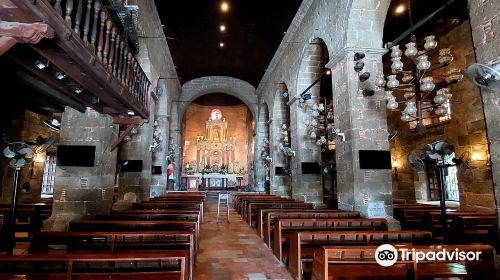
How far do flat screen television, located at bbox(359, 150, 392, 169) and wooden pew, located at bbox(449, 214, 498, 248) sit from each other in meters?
1.49

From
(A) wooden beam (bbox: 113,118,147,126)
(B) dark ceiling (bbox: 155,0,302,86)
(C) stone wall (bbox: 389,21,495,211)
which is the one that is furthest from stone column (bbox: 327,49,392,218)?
(C) stone wall (bbox: 389,21,495,211)

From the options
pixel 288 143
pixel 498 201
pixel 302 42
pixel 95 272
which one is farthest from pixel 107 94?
pixel 288 143

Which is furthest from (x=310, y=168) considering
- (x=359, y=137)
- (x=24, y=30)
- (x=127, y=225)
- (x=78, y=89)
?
(x=24, y=30)

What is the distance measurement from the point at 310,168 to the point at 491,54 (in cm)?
630

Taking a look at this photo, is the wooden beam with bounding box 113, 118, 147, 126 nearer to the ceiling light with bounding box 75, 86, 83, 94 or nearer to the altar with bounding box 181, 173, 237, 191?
the ceiling light with bounding box 75, 86, 83, 94

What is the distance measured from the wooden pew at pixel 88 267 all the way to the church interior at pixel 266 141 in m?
0.02

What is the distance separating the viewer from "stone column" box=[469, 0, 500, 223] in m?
2.70

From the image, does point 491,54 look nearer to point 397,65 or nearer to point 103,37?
point 397,65

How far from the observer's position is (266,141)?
13.7 m

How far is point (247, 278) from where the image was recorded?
3471 mm

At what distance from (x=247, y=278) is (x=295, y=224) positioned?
3.77 ft

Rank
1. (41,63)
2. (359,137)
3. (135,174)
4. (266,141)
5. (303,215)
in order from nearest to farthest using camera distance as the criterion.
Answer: (41,63)
(303,215)
(359,137)
(135,174)
(266,141)

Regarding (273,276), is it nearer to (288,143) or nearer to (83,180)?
(83,180)

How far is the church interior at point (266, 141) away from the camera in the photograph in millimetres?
2609
